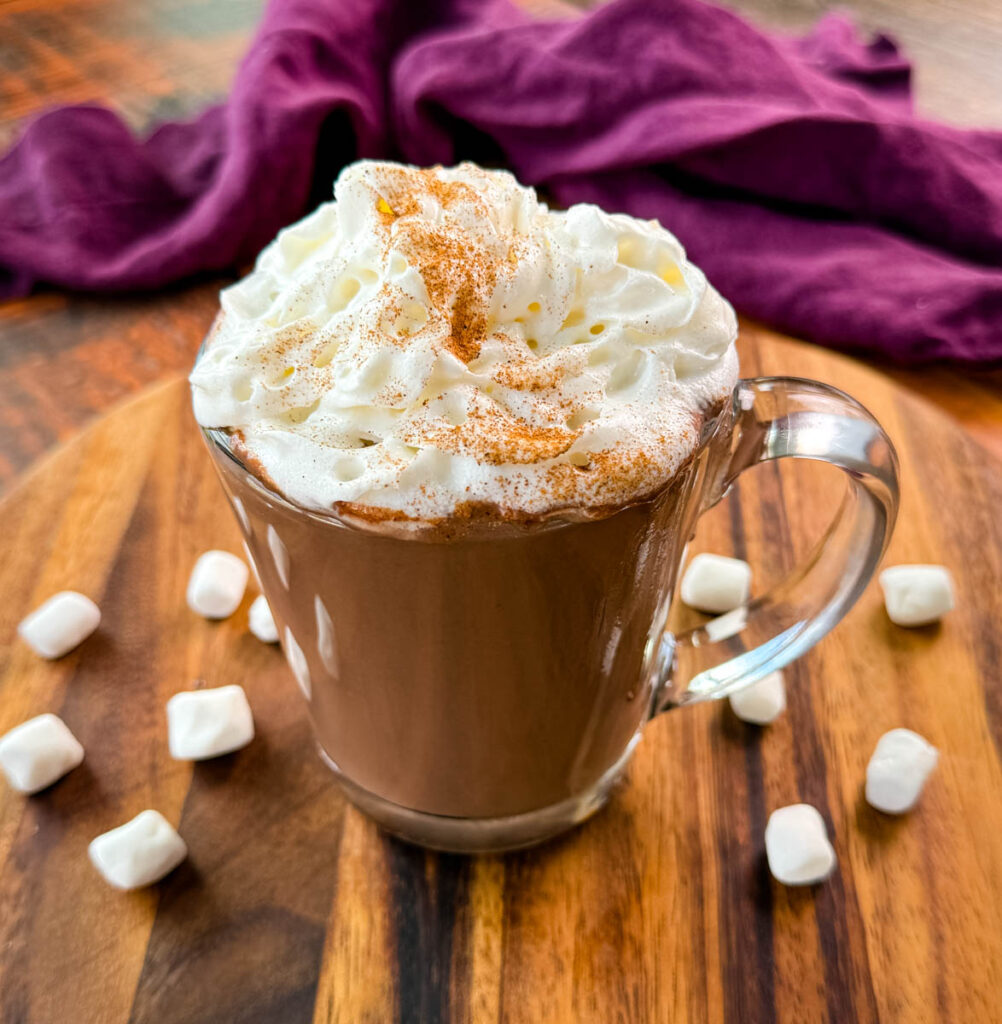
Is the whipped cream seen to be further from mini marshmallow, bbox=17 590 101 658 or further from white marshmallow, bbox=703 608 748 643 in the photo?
mini marshmallow, bbox=17 590 101 658

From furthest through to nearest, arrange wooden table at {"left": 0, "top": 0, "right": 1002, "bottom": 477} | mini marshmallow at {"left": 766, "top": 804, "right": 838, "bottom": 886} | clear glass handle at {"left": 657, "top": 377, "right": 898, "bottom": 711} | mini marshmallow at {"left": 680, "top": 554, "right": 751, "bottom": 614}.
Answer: wooden table at {"left": 0, "top": 0, "right": 1002, "bottom": 477} < mini marshmallow at {"left": 680, "top": 554, "right": 751, "bottom": 614} < mini marshmallow at {"left": 766, "top": 804, "right": 838, "bottom": 886} < clear glass handle at {"left": 657, "top": 377, "right": 898, "bottom": 711}

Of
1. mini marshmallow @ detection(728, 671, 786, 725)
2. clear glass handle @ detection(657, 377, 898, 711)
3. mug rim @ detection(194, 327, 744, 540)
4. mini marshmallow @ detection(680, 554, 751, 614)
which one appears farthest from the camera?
mini marshmallow @ detection(680, 554, 751, 614)

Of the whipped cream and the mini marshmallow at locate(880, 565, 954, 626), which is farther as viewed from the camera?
the mini marshmallow at locate(880, 565, 954, 626)

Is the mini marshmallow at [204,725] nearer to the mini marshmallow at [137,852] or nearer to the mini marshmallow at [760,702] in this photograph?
the mini marshmallow at [137,852]

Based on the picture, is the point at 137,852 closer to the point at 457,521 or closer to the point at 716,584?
the point at 457,521

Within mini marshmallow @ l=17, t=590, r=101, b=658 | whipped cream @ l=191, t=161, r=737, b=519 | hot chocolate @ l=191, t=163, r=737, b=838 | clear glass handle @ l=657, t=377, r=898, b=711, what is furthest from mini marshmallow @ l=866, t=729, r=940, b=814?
mini marshmallow @ l=17, t=590, r=101, b=658

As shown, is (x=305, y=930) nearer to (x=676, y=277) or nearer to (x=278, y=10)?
(x=676, y=277)

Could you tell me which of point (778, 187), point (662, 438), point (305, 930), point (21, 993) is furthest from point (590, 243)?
point (778, 187)
